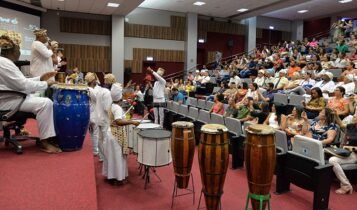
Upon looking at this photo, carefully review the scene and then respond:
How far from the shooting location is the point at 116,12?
13.6 m

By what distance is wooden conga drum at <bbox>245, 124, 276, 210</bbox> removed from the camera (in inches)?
102

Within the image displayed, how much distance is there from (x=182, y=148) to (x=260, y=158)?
852 mm

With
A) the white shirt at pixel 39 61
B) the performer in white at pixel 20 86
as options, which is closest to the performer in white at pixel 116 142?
the performer in white at pixel 20 86

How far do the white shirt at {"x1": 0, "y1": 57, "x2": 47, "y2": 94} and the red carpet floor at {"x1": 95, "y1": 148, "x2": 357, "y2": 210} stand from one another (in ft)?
4.83

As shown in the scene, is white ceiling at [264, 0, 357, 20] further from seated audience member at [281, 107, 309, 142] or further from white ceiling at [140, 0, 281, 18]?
seated audience member at [281, 107, 309, 142]

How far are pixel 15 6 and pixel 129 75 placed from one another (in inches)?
226

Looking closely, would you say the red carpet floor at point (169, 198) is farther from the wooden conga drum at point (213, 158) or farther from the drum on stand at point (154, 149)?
the wooden conga drum at point (213, 158)

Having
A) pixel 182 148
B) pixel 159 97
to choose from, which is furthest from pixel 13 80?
pixel 159 97

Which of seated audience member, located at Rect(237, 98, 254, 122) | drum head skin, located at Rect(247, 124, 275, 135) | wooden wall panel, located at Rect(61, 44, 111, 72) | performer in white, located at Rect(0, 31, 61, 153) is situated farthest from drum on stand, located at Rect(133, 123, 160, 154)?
wooden wall panel, located at Rect(61, 44, 111, 72)

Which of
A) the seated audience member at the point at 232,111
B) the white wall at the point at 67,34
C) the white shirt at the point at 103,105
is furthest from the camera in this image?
the white wall at the point at 67,34

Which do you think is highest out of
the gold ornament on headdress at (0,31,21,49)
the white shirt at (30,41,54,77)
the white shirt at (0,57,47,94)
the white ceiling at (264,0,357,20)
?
the white ceiling at (264,0,357,20)

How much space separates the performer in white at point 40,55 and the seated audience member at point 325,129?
12.7ft

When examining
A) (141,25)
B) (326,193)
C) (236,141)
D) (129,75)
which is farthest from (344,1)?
(326,193)

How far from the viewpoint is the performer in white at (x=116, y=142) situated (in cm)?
375
